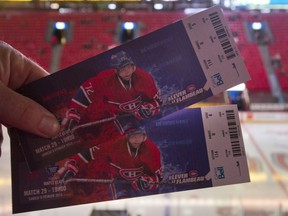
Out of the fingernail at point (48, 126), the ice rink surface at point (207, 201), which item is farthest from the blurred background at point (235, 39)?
the fingernail at point (48, 126)

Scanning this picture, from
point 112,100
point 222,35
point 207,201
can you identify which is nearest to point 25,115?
point 112,100

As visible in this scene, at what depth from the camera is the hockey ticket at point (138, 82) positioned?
482 mm

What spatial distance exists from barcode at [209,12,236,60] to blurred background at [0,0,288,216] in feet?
0.16

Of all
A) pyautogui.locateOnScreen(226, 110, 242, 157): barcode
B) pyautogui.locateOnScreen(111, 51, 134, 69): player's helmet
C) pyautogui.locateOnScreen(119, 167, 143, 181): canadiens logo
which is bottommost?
pyautogui.locateOnScreen(119, 167, 143, 181): canadiens logo

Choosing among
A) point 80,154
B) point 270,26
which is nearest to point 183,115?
point 80,154

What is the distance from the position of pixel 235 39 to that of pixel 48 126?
30 cm

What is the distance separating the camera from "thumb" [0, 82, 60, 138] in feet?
1.55

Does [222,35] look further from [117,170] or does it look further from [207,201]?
[207,201]

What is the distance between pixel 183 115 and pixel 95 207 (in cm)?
31

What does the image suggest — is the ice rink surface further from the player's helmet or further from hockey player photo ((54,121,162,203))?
the player's helmet

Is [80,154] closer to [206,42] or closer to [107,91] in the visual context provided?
[107,91]

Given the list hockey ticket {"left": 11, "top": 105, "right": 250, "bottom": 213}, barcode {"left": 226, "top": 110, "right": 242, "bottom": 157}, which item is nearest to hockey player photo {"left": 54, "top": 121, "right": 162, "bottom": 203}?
hockey ticket {"left": 11, "top": 105, "right": 250, "bottom": 213}

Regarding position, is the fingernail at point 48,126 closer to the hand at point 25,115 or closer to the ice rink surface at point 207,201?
the hand at point 25,115

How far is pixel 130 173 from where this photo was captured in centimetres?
52
